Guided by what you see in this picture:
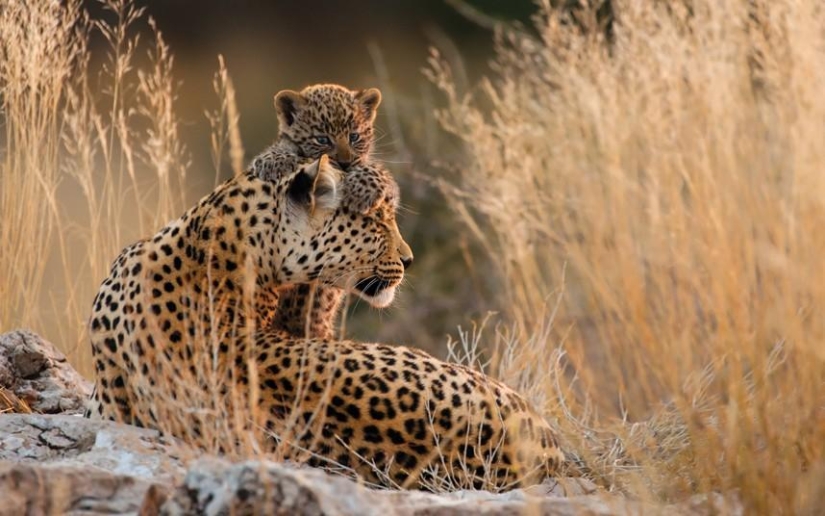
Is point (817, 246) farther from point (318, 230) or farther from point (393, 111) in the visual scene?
point (393, 111)

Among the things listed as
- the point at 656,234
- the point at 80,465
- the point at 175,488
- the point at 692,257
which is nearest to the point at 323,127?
the point at 656,234

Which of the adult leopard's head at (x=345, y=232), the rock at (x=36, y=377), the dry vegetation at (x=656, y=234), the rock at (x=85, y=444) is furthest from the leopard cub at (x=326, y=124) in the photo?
the rock at (x=85, y=444)

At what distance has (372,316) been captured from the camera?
9094 millimetres

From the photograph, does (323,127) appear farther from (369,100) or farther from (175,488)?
(175,488)

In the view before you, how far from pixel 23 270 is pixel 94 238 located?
291 millimetres

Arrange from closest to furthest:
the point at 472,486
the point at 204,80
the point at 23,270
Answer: the point at 472,486 < the point at 23,270 < the point at 204,80

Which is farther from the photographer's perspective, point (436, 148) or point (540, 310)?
point (436, 148)

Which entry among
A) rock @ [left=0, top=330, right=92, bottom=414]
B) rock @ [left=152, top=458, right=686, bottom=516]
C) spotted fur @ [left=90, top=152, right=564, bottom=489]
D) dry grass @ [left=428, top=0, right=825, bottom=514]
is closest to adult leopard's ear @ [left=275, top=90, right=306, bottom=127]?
dry grass @ [left=428, top=0, right=825, bottom=514]

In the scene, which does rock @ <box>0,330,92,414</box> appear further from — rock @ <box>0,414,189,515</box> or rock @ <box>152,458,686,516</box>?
rock @ <box>152,458,686,516</box>

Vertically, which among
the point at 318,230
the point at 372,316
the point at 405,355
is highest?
the point at 318,230

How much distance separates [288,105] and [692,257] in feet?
5.42

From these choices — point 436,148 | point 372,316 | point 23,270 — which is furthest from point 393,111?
point 23,270

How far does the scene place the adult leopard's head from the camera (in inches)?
157

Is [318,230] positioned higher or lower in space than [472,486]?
higher
